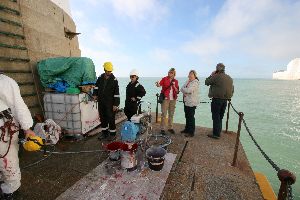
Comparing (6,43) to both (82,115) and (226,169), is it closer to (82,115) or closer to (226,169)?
(82,115)

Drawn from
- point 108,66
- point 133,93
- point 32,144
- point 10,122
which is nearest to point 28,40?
point 108,66

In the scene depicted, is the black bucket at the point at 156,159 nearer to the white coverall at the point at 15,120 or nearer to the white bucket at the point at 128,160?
the white bucket at the point at 128,160

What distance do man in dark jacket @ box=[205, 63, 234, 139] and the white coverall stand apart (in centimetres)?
527

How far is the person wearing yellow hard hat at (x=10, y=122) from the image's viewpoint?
9.32ft

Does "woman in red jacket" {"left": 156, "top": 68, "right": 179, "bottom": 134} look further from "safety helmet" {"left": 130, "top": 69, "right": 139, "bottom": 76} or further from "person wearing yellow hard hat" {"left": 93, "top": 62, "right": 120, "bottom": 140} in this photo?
"person wearing yellow hard hat" {"left": 93, "top": 62, "right": 120, "bottom": 140}

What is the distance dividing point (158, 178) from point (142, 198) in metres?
0.68

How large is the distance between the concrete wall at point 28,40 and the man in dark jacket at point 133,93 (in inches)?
130

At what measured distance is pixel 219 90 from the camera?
20.5 feet

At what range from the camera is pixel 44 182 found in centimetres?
399

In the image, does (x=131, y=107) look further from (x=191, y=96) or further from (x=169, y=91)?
(x=191, y=96)

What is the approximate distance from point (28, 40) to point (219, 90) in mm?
6800

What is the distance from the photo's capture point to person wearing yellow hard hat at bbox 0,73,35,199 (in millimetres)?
2841

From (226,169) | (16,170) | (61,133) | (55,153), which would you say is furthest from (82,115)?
(226,169)

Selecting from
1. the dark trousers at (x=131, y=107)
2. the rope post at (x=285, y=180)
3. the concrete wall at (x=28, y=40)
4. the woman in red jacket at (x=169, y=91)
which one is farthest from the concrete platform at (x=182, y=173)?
the concrete wall at (x=28, y=40)
